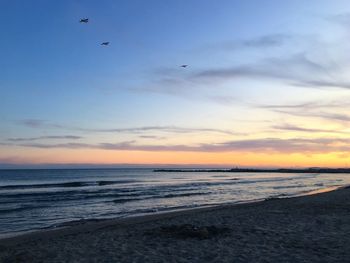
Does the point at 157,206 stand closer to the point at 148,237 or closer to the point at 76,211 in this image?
the point at 76,211

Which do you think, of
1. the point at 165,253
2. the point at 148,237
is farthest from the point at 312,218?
the point at 165,253

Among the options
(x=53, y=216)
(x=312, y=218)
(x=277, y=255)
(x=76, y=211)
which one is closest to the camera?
(x=277, y=255)

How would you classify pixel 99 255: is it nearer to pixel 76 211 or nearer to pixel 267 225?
pixel 267 225

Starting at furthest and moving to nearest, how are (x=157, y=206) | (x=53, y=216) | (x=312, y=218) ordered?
1. (x=157, y=206)
2. (x=53, y=216)
3. (x=312, y=218)

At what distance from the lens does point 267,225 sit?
1508cm

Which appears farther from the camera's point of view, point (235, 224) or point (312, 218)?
point (312, 218)

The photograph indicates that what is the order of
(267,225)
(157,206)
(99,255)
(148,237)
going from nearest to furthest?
(99,255) < (148,237) < (267,225) < (157,206)

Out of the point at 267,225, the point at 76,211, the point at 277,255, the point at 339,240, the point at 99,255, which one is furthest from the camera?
the point at 76,211

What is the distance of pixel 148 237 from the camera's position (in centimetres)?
1328

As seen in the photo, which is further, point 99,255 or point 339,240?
point 339,240

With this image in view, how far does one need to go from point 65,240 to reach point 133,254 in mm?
4049

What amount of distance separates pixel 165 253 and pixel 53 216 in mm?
14801

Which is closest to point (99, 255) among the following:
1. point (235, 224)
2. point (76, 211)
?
point (235, 224)

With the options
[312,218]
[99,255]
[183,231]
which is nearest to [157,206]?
[312,218]
